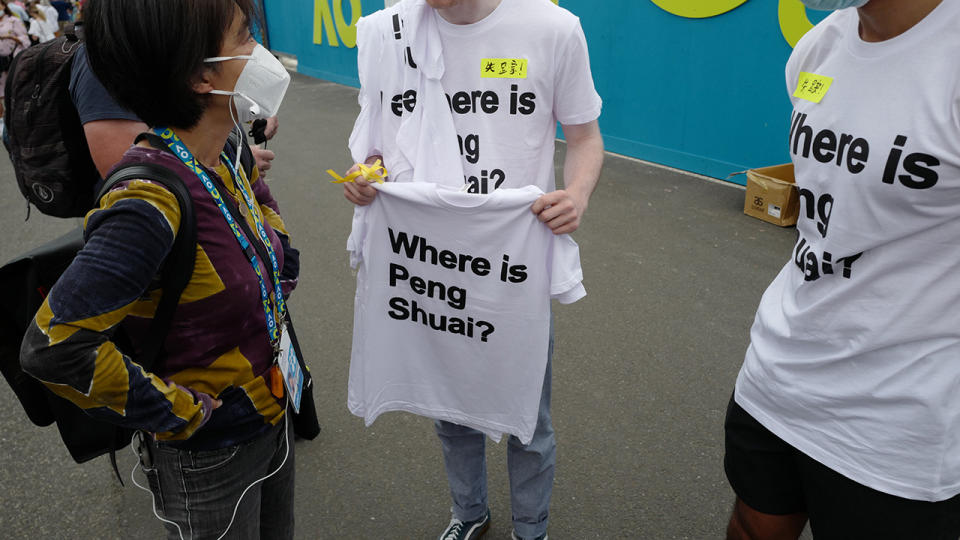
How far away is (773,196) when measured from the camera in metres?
5.10

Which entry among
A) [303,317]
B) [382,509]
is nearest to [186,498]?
[382,509]

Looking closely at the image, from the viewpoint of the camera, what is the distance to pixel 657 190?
6066 mm

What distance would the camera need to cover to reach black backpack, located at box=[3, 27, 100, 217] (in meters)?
2.12

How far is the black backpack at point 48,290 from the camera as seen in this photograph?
1.25 meters

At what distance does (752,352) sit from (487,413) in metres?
0.78

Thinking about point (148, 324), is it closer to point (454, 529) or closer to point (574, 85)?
point (574, 85)

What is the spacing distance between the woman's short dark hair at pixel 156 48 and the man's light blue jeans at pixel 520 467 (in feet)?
3.97

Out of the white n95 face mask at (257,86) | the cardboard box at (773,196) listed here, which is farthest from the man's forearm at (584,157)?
the cardboard box at (773,196)

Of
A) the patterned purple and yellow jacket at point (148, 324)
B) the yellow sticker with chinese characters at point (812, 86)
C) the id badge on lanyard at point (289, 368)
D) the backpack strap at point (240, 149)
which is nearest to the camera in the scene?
the patterned purple and yellow jacket at point (148, 324)

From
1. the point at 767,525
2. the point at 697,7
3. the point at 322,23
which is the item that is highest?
the point at 697,7

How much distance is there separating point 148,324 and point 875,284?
1.47 meters

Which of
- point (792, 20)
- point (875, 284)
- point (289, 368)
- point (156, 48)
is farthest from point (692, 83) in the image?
point (156, 48)

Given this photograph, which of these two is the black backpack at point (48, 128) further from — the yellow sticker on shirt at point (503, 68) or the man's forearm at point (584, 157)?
the man's forearm at point (584, 157)

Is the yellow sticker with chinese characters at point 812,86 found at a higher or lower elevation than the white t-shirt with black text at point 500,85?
higher
